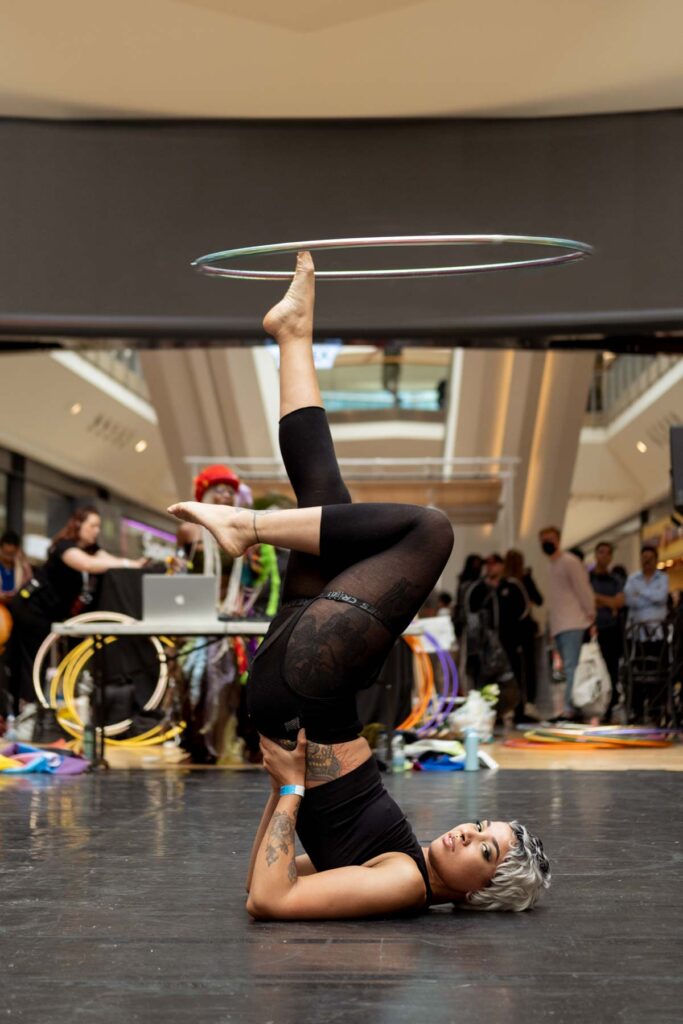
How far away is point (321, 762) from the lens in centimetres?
258

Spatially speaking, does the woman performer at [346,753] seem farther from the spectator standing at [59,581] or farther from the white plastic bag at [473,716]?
the white plastic bag at [473,716]

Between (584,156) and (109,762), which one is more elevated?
(584,156)

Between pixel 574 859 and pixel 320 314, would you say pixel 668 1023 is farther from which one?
pixel 320 314

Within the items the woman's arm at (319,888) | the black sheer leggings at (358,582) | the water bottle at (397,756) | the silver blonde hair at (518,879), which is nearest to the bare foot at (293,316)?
the black sheer leggings at (358,582)

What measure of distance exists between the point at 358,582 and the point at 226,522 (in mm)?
323

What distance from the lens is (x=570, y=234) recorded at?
6.92 metres

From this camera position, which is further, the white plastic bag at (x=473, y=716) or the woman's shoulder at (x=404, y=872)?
the white plastic bag at (x=473, y=716)

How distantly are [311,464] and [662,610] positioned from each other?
291 inches

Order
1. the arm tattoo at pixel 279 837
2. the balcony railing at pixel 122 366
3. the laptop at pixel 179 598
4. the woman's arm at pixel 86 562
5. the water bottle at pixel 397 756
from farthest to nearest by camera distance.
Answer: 1. the balcony railing at pixel 122 366
2. the woman's arm at pixel 86 562
3. the water bottle at pixel 397 756
4. the laptop at pixel 179 598
5. the arm tattoo at pixel 279 837

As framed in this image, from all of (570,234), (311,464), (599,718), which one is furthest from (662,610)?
(311,464)

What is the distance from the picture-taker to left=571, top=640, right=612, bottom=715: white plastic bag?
9273 mm

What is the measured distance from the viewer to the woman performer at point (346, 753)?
253 cm

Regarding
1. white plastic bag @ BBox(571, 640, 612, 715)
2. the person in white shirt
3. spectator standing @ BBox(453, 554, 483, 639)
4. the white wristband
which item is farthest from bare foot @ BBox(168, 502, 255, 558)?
spectator standing @ BBox(453, 554, 483, 639)

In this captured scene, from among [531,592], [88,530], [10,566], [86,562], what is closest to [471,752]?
[86,562]
